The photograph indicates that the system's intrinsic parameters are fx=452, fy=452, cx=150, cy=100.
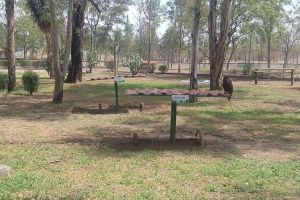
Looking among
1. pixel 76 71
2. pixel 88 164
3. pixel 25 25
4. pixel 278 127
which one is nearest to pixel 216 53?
pixel 278 127

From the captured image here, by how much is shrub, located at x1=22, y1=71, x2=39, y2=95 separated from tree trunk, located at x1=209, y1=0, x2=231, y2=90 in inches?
283

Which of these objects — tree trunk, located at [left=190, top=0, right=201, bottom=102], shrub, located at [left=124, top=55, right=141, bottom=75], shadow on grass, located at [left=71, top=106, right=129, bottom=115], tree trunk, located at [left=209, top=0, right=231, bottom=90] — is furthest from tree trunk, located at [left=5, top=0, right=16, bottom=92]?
shrub, located at [left=124, top=55, right=141, bottom=75]

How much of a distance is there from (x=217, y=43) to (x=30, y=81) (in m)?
7.63

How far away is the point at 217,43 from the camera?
1831cm

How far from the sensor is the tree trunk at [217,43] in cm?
1788

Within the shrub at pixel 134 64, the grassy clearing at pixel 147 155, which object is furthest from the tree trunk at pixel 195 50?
the shrub at pixel 134 64

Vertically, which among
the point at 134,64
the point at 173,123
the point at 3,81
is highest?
the point at 134,64

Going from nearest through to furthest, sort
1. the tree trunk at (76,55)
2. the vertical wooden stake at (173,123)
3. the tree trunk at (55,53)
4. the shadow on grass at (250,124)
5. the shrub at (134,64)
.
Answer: the vertical wooden stake at (173,123)
the shadow on grass at (250,124)
the tree trunk at (55,53)
the tree trunk at (76,55)
the shrub at (134,64)

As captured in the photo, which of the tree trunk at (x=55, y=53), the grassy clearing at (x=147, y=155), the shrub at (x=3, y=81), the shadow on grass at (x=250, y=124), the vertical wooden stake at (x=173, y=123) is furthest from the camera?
the shrub at (x=3, y=81)

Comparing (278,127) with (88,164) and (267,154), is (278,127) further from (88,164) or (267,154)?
(88,164)

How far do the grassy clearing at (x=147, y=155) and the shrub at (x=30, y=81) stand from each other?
3849 mm

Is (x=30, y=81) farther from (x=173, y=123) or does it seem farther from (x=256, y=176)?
(x=256, y=176)

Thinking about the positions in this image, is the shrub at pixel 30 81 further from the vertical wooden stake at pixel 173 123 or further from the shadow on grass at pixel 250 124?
the vertical wooden stake at pixel 173 123

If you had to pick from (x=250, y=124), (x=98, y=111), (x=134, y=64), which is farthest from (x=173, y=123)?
(x=134, y=64)
